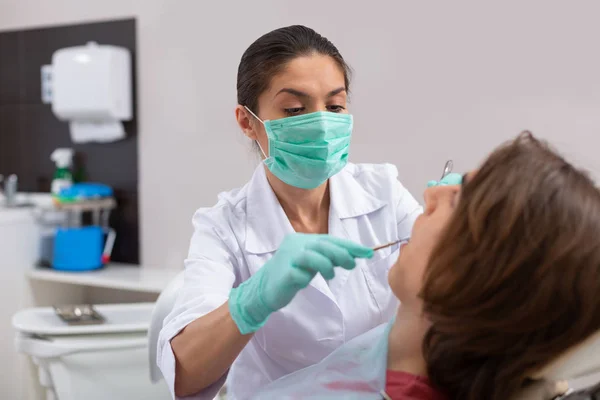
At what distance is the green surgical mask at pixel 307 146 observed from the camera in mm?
1382

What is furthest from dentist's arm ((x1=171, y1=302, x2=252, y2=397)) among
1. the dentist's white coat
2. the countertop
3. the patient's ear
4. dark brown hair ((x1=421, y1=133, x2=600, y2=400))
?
the countertop

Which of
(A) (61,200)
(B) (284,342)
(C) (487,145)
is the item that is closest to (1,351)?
(A) (61,200)

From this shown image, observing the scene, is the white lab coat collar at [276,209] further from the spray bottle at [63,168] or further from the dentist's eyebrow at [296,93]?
the spray bottle at [63,168]

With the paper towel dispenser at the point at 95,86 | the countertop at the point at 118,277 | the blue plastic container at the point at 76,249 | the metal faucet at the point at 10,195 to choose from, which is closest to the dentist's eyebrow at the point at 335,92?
the countertop at the point at 118,277

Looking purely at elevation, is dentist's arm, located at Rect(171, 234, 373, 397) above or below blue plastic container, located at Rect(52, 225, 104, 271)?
above

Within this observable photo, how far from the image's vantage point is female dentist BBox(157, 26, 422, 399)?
1328mm

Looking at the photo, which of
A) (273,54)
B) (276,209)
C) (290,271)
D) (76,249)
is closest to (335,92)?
(273,54)

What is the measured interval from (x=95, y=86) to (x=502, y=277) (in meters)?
2.38

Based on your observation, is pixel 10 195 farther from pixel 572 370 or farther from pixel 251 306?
pixel 572 370

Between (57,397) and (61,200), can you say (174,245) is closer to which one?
(61,200)

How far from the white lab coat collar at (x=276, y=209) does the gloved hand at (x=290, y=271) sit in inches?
13.5

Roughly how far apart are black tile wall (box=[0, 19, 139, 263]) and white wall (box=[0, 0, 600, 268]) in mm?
71

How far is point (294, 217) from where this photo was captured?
4.87 feet

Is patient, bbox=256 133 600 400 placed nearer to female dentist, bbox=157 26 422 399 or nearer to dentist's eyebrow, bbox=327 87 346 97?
female dentist, bbox=157 26 422 399
